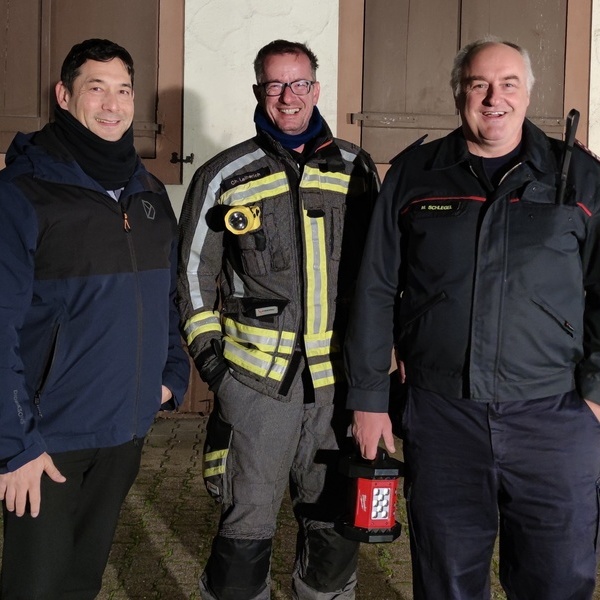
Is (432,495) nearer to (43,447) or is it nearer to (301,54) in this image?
(43,447)

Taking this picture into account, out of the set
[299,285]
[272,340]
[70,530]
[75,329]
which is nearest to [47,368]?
[75,329]

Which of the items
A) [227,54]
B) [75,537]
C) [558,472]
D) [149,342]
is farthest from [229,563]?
[227,54]

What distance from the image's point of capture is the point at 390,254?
310 centimetres

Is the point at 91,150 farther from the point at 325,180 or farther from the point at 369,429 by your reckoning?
the point at 369,429

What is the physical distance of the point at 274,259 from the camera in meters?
3.44

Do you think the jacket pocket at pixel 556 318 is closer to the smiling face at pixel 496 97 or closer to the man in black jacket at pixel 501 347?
the man in black jacket at pixel 501 347

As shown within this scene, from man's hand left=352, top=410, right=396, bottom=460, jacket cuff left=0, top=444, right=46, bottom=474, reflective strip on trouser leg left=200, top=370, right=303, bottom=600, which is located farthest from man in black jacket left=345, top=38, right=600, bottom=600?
jacket cuff left=0, top=444, right=46, bottom=474

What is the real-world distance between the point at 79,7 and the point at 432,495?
493 cm

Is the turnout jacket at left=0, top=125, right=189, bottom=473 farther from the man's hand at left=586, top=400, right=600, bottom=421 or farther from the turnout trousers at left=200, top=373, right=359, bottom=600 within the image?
the man's hand at left=586, top=400, right=600, bottom=421

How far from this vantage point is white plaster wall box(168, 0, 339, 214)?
679cm

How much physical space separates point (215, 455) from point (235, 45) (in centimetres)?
405

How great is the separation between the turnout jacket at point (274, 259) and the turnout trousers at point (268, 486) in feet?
0.26

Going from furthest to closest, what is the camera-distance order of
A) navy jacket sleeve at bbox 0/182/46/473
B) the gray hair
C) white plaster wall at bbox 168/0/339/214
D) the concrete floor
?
1. white plaster wall at bbox 168/0/339/214
2. the concrete floor
3. the gray hair
4. navy jacket sleeve at bbox 0/182/46/473

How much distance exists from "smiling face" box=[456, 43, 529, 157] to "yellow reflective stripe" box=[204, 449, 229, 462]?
1393 mm
